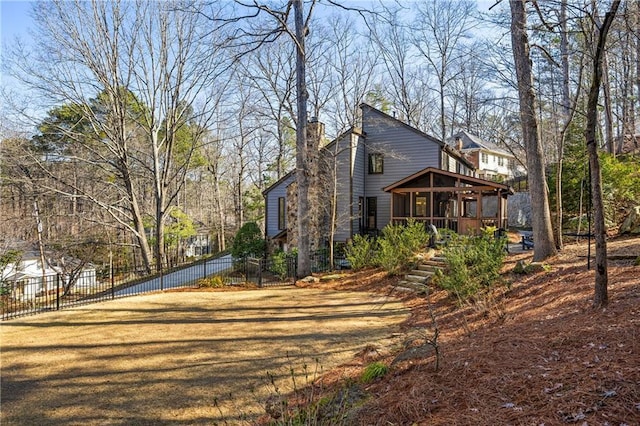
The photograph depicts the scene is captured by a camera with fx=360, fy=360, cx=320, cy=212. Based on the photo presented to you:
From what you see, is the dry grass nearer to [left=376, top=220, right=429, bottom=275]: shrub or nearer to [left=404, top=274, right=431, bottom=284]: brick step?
[left=404, top=274, right=431, bottom=284]: brick step

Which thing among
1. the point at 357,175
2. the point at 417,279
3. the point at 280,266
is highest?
the point at 357,175

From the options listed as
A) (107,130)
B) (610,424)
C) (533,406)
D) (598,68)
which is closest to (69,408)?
(533,406)

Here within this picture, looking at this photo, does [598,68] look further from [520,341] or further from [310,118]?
[310,118]

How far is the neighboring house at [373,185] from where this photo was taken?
1722 centimetres

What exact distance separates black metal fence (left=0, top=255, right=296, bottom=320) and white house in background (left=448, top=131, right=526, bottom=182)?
24.7m

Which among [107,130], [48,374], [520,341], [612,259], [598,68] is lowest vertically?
[48,374]

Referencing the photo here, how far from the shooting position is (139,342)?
6.89 meters

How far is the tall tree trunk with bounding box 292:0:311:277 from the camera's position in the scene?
512 inches

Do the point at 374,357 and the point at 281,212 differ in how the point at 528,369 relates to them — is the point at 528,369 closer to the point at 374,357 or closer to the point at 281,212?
the point at 374,357

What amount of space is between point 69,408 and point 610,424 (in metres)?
5.49

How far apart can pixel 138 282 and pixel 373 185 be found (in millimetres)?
12279

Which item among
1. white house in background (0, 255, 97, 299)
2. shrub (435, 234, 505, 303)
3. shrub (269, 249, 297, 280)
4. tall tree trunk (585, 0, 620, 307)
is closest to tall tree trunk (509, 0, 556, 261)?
shrub (435, 234, 505, 303)

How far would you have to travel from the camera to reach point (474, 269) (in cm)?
809

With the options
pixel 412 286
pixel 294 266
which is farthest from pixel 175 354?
pixel 294 266
